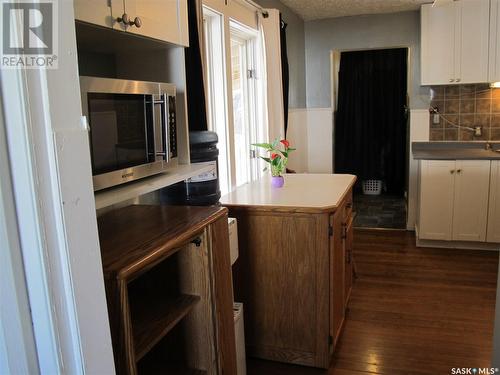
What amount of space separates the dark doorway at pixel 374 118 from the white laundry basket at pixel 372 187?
2.3 inches

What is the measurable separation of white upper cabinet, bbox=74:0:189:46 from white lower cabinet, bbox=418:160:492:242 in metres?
3.13

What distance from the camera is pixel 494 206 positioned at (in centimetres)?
403

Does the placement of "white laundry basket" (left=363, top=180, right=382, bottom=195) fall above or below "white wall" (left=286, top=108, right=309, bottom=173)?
below

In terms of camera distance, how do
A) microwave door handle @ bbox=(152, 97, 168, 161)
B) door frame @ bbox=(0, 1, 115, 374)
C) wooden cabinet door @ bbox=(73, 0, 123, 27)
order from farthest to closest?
microwave door handle @ bbox=(152, 97, 168, 161)
wooden cabinet door @ bbox=(73, 0, 123, 27)
door frame @ bbox=(0, 1, 115, 374)

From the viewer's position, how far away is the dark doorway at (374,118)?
19.9 ft

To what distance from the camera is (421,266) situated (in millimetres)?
3793

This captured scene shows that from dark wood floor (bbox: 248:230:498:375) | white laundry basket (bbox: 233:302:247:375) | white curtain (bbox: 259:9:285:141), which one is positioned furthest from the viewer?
white curtain (bbox: 259:9:285:141)

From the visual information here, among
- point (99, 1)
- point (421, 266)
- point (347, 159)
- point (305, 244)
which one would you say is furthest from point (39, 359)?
point (347, 159)

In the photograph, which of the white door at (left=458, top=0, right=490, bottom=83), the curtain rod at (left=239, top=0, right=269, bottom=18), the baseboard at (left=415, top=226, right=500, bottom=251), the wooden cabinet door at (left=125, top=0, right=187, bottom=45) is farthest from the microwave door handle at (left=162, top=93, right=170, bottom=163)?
the white door at (left=458, top=0, right=490, bottom=83)

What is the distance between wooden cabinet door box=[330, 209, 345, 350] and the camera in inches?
91.7

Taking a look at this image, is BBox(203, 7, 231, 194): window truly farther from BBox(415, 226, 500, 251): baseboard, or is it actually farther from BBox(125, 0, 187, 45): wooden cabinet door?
BBox(415, 226, 500, 251): baseboard

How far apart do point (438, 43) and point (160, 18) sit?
3.50 metres

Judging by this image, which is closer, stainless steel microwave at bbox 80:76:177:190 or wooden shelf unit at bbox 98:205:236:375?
stainless steel microwave at bbox 80:76:177:190

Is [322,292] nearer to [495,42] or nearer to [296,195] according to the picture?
[296,195]
